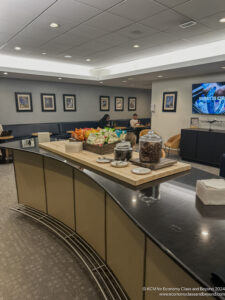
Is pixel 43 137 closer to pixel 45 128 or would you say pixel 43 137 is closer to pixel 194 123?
pixel 194 123

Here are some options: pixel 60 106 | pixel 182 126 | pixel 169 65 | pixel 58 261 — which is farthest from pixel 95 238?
pixel 60 106

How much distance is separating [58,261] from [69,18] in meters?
3.48

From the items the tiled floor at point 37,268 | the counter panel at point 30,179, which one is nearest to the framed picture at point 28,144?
the counter panel at point 30,179

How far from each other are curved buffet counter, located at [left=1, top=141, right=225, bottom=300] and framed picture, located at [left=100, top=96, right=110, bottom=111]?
784cm

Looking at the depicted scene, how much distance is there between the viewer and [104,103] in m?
10.1

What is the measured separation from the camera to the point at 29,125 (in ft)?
25.8

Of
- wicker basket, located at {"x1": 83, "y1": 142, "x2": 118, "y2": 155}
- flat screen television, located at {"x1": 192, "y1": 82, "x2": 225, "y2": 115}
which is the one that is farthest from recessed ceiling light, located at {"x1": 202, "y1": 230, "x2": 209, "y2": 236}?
flat screen television, located at {"x1": 192, "y1": 82, "x2": 225, "y2": 115}

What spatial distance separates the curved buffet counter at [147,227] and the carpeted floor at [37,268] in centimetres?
28

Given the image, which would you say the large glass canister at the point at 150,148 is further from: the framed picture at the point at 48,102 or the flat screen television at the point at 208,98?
the framed picture at the point at 48,102

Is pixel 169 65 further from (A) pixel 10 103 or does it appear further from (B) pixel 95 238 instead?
(A) pixel 10 103

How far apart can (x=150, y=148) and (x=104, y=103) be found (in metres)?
8.74

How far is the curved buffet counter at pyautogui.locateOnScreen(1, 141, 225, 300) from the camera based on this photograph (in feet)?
2.72

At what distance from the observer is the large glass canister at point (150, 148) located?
1.71 metres

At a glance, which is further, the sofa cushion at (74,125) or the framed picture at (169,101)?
the sofa cushion at (74,125)
